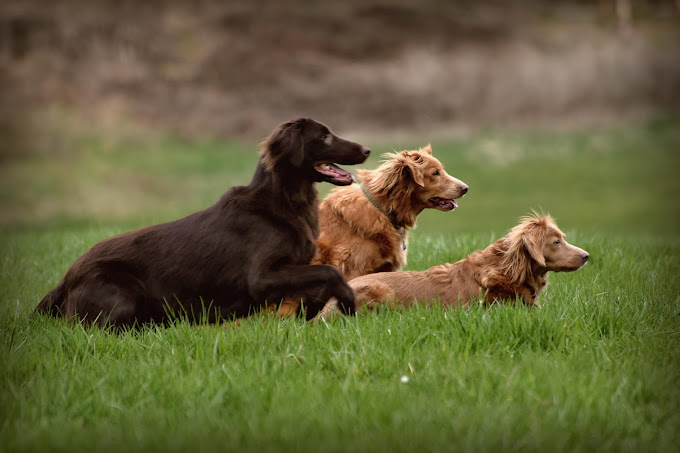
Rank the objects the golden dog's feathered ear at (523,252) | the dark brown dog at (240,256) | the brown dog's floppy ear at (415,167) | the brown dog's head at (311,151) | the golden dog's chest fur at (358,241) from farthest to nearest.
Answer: the golden dog's chest fur at (358,241), the brown dog's floppy ear at (415,167), the golden dog's feathered ear at (523,252), the brown dog's head at (311,151), the dark brown dog at (240,256)

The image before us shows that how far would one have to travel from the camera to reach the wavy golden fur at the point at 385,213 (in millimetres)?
5844

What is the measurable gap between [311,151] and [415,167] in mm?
1182

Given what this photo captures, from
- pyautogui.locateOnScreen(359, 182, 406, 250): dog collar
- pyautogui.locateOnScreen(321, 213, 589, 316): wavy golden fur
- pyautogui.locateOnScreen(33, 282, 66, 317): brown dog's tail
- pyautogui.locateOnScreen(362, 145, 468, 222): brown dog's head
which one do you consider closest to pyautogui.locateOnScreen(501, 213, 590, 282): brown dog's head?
pyautogui.locateOnScreen(321, 213, 589, 316): wavy golden fur

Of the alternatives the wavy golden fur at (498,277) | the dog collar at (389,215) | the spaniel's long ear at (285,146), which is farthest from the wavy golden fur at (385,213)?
the spaniel's long ear at (285,146)

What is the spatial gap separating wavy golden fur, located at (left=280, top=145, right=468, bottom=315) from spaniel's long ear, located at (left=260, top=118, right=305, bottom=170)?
1.16 m

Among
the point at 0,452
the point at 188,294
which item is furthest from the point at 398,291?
the point at 0,452

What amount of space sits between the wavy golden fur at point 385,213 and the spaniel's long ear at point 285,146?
1.16 m

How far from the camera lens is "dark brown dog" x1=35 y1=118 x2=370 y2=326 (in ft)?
15.8

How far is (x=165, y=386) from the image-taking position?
3586mm

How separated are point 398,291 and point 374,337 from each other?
1048 mm

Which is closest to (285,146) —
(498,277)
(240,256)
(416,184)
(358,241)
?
(240,256)

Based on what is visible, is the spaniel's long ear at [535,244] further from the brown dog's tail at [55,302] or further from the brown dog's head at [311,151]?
the brown dog's tail at [55,302]

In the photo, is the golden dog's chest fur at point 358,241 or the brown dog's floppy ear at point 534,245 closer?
the brown dog's floppy ear at point 534,245

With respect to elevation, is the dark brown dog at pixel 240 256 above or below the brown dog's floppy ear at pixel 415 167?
below
